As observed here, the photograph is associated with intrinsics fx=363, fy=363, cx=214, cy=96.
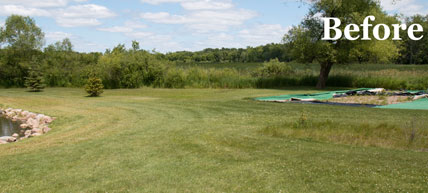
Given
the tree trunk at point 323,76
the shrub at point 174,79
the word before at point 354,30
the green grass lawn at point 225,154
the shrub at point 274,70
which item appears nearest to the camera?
the green grass lawn at point 225,154

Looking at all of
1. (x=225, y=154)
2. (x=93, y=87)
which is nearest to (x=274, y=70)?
(x=93, y=87)

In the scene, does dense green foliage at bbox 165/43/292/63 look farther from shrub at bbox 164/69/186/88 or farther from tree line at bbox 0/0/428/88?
shrub at bbox 164/69/186/88

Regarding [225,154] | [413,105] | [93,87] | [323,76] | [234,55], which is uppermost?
[234,55]

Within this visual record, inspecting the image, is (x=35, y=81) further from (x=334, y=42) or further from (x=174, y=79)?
(x=334, y=42)

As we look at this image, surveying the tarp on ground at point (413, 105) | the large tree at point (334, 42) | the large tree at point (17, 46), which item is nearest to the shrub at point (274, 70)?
the large tree at point (334, 42)

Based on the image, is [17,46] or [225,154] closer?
[225,154]

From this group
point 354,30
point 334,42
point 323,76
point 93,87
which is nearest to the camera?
point 93,87

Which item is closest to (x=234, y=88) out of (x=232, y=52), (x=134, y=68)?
(x=134, y=68)

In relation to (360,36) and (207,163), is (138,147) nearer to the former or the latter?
(207,163)

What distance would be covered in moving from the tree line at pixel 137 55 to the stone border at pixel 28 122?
9688 millimetres

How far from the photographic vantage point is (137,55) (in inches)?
997

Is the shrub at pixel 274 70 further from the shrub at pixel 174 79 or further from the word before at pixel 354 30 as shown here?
the shrub at pixel 174 79

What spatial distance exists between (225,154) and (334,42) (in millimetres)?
17293

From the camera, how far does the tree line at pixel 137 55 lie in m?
21.2
